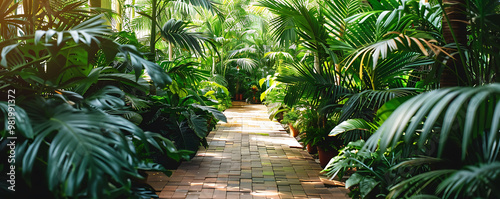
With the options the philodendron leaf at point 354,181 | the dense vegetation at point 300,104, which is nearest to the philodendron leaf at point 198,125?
the dense vegetation at point 300,104

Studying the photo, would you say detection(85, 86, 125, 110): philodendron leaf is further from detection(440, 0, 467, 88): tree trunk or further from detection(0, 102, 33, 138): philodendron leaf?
detection(440, 0, 467, 88): tree trunk

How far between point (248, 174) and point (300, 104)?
4.44 feet

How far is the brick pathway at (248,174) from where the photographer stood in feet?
9.27

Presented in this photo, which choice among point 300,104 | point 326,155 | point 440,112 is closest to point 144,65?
point 440,112

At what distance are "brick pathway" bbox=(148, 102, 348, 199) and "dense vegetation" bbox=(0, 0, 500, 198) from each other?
35 centimetres

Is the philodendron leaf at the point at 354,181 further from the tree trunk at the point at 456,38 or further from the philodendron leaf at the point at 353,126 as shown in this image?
the tree trunk at the point at 456,38

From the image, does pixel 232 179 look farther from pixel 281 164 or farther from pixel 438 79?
pixel 438 79

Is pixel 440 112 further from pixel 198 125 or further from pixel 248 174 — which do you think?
pixel 198 125

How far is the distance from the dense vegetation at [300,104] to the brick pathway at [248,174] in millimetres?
346

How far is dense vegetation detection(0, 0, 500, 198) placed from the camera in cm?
109

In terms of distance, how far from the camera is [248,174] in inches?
133

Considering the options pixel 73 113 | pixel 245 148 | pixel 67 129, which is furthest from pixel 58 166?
pixel 245 148

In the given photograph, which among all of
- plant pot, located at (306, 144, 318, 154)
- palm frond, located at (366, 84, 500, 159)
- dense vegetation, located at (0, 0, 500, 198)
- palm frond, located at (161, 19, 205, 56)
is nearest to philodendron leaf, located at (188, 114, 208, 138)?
dense vegetation, located at (0, 0, 500, 198)

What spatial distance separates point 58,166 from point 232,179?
2219mm
